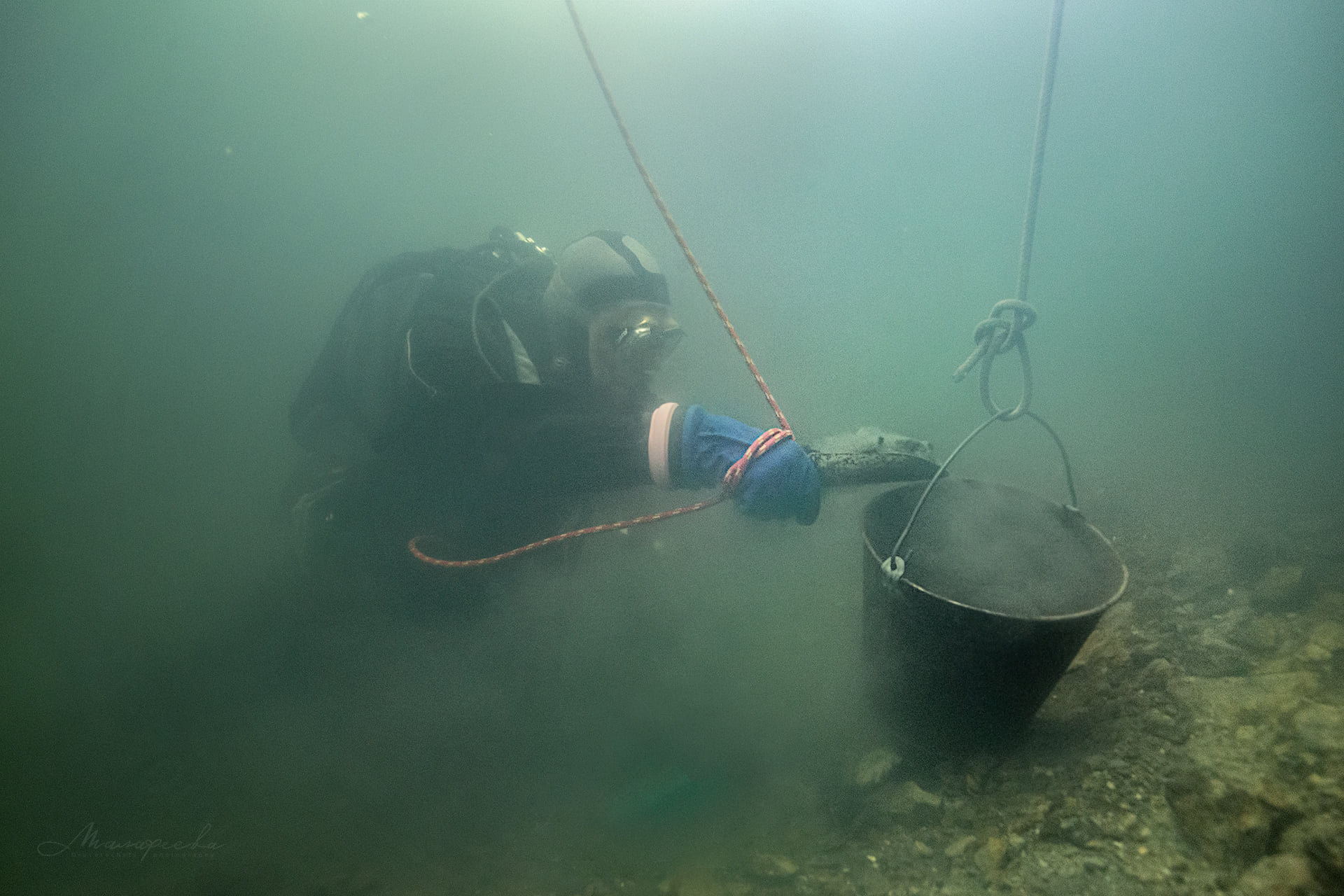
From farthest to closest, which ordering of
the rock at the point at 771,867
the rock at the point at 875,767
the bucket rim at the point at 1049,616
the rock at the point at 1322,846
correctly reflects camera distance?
the rock at the point at 875,767 → the rock at the point at 771,867 → the bucket rim at the point at 1049,616 → the rock at the point at 1322,846

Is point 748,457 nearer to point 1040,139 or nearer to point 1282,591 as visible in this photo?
point 1040,139

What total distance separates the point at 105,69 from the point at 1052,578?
70.0ft

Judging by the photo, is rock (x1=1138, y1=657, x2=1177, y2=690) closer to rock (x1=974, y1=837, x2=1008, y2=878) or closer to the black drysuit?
rock (x1=974, y1=837, x2=1008, y2=878)

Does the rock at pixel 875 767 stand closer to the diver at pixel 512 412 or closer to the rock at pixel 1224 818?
the rock at pixel 1224 818

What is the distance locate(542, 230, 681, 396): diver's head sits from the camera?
2121mm

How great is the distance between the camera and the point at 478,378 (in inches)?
75.2

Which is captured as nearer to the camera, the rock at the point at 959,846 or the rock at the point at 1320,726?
the rock at the point at 1320,726

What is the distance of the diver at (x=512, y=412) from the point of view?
6.07ft

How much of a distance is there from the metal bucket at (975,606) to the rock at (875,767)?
9 cm

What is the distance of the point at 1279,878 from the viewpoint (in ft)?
3.55

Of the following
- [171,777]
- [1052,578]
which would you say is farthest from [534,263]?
[171,777]

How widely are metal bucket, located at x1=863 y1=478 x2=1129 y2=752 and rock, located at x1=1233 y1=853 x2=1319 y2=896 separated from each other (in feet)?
1.71

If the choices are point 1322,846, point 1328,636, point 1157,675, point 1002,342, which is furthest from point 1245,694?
point 1002,342

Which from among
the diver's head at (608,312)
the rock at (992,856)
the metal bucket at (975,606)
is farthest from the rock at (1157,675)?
the diver's head at (608,312)
